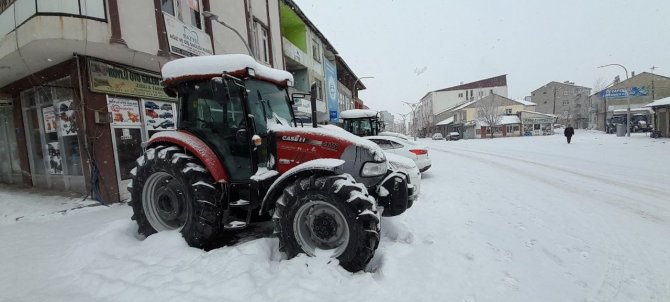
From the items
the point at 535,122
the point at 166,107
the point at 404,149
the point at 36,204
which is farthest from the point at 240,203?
the point at 535,122

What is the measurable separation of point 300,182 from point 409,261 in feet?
5.09

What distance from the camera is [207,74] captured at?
4.21 m

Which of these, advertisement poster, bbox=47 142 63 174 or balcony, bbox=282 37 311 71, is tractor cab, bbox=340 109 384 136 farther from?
advertisement poster, bbox=47 142 63 174

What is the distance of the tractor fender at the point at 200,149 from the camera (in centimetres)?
411

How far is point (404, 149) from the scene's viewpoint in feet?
33.9

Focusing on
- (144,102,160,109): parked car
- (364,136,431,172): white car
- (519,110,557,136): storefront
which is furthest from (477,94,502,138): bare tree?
(144,102,160,109): parked car

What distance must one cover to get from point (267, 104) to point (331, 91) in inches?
904

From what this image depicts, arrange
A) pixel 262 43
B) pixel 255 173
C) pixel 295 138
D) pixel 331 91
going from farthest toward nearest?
pixel 331 91 → pixel 262 43 → pixel 255 173 → pixel 295 138

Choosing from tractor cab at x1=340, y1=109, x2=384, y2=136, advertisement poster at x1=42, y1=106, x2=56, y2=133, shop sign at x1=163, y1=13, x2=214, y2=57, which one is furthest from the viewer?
tractor cab at x1=340, y1=109, x2=384, y2=136

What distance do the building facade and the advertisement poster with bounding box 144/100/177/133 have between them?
0.10 feet

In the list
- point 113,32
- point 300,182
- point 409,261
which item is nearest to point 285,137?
point 300,182

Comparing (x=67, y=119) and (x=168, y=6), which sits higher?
(x=168, y=6)

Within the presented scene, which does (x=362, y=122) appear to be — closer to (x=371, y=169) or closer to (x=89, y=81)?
(x=89, y=81)

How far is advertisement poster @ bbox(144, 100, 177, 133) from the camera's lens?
9.44m
